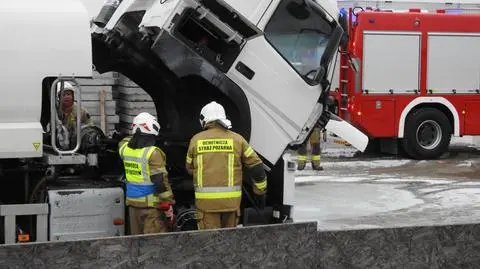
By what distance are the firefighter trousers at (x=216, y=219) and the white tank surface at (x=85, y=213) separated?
0.66 m

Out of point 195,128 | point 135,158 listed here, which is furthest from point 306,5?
point 135,158

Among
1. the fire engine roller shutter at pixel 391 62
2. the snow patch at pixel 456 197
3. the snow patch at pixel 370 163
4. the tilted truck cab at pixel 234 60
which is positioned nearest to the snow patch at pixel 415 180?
the snow patch at pixel 456 197

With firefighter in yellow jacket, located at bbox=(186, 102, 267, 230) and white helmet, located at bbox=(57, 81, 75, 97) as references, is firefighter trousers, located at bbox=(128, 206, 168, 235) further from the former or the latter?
white helmet, located at bbox=(57, 81, 75, 97)

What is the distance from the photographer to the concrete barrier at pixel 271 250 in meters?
5.03

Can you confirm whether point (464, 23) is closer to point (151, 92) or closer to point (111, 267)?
point (151, 92)

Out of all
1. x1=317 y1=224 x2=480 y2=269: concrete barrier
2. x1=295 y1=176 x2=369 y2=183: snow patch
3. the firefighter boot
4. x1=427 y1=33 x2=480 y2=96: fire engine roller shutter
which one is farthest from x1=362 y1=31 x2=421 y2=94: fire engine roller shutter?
x1=317 y1=224 x2=480 y2=269: concrete barrier

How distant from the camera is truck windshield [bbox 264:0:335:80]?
7.26 metres

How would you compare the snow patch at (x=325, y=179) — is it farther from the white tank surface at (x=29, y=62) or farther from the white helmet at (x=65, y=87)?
the white tank surface at (x=29, y=62)

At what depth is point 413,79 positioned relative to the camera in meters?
15.9

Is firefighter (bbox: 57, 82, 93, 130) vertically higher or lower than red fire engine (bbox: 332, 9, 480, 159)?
lower

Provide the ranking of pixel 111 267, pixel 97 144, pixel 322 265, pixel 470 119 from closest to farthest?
pixel 111 267 < pixel 322 265 < pixel 97 144 < pixel 470 119

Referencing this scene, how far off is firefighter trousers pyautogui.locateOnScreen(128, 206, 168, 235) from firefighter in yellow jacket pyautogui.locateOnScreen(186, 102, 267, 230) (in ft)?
1.21

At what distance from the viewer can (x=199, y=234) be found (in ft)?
17.4

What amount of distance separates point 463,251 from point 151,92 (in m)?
3.39
